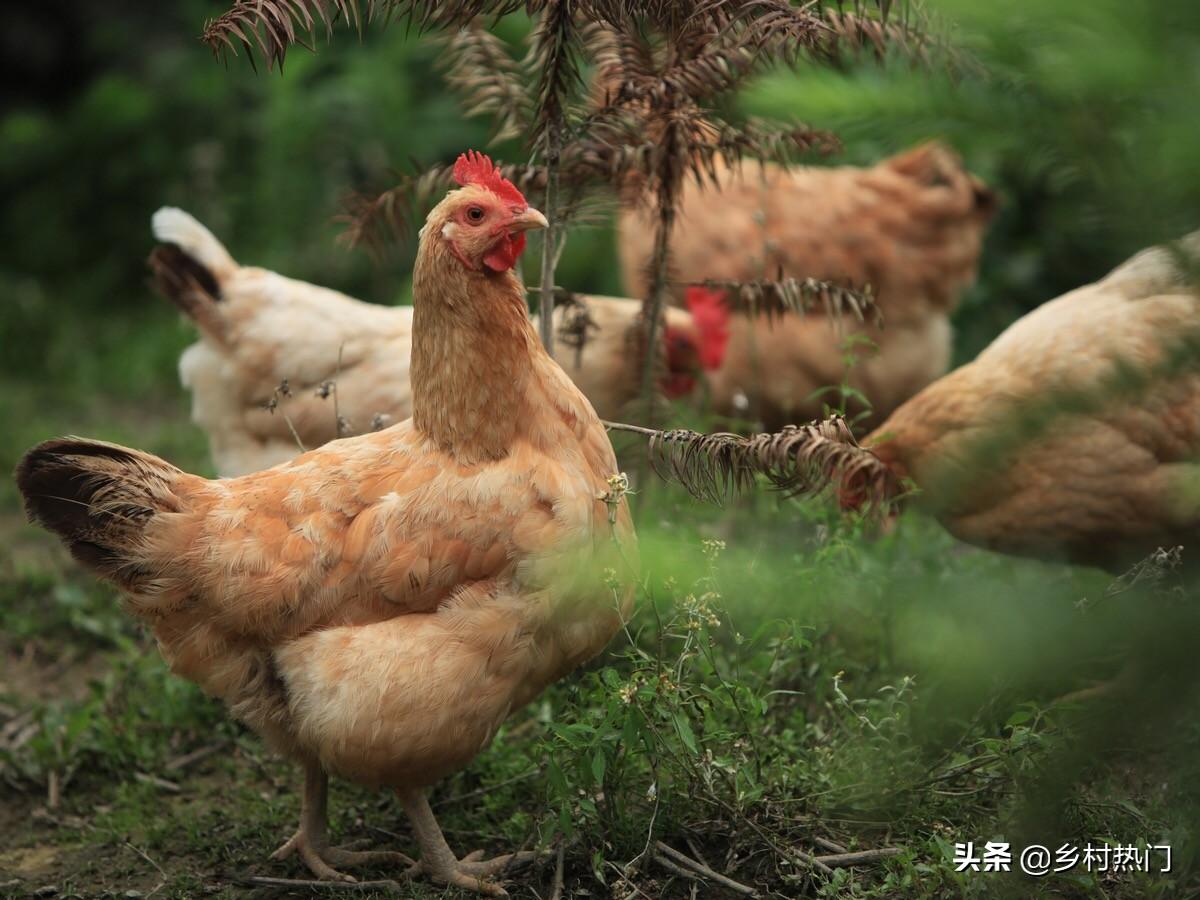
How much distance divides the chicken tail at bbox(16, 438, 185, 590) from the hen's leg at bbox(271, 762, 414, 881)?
729 millimetres

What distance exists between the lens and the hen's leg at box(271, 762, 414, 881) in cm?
320

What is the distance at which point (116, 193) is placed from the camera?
26.9ft

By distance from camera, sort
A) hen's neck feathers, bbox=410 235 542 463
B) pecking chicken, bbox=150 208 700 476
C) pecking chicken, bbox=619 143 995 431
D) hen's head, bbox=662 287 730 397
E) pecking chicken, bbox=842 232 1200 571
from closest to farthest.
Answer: hen's neck feathers, bbox=410 235 542 463 < pecking chicken, bbox=842 232 1200 571 < pecking chicken, bbox=150 208 700 476 < hen's head, bbox=662 287 730 397 < pecking chicken, bbox=619 143 995 431

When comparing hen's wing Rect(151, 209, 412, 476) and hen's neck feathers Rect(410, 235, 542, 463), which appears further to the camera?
hen's wing Rect(151, 209, 412, 476)

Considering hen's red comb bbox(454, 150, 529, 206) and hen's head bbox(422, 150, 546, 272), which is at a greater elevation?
hen's red comb bbox(454, 150, 529, 206)

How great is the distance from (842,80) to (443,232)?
151 cm

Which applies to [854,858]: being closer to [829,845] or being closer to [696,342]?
[829,845]

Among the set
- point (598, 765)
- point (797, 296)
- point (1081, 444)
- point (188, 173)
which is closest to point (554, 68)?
point (797, 296)

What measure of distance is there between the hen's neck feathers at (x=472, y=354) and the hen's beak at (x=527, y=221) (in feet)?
0.49

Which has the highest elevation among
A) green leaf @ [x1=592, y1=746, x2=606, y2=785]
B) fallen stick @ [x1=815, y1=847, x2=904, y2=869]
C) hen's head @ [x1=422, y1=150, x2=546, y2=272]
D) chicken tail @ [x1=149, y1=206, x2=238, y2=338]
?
hen's head @ [x1=422, y1=150, x2=546, y2=272]

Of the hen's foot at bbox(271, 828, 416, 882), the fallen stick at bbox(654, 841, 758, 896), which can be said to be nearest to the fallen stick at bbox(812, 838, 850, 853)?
the fallen stick at bbox(654, 841, 758, 896)

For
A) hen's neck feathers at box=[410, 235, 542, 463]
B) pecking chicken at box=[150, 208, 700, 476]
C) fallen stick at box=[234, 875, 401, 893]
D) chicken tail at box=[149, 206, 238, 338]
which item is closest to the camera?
hen's neck feathers at box=[410, 235, 542, 463]

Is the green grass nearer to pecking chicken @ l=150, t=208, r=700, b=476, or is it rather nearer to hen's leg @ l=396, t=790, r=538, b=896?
hen's leg @ l=396, t=790, r=538, b=896

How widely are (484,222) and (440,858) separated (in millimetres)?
1588
